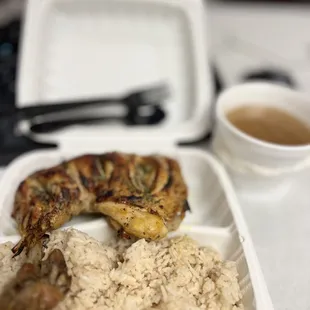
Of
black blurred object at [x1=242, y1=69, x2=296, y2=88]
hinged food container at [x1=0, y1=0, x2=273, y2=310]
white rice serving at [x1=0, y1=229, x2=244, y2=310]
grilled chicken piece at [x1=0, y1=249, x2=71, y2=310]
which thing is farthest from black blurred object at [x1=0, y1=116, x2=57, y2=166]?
black blurred object at [x1=242, y1=69, x2=296, y2=88]

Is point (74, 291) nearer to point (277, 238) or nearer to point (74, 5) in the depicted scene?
point (277, 238)

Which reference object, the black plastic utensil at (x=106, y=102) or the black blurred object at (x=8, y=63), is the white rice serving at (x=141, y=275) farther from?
the black blurred object at (x=8, y=63)

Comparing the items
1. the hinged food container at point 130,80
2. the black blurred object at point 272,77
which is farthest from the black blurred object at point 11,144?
the black blurred object at point 272,77

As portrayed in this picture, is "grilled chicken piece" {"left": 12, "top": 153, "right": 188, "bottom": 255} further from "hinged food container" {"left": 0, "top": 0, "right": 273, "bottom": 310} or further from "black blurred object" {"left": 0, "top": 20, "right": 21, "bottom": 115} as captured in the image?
"black blurred object" {"left": 0, "top": 20, "right": 21, "bottom": 115}

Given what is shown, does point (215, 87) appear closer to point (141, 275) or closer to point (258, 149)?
point (258, 149)

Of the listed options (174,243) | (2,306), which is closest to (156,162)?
(174,243)

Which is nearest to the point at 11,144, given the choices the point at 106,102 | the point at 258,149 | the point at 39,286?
the point at 106,102
